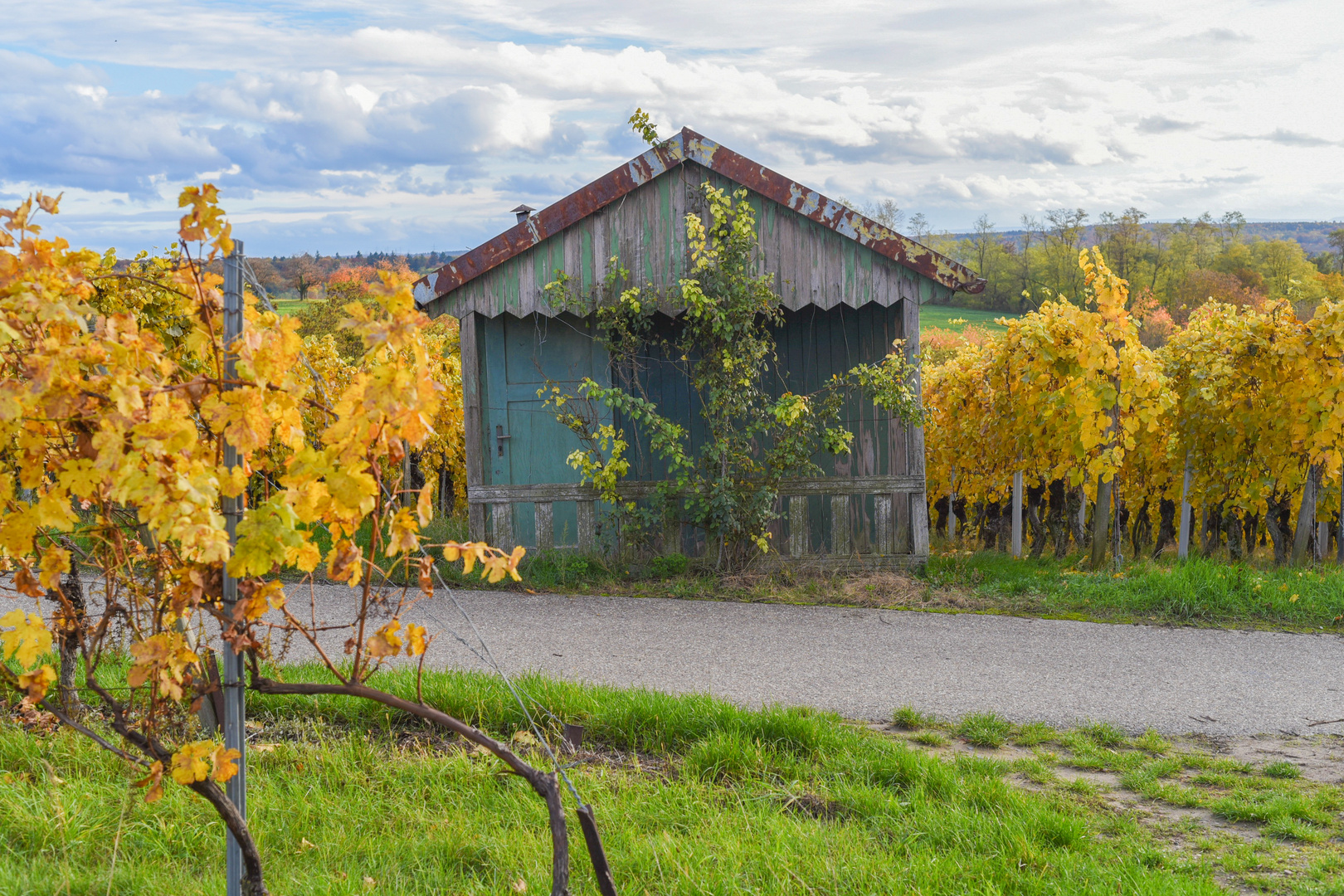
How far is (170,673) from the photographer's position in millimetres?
2459

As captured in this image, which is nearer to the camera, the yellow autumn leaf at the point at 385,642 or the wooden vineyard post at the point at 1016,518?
the yellow autumn leaf at the point at 385,642

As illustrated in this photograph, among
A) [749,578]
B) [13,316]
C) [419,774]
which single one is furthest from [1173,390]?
[13,316]

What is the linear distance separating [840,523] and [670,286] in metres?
2.58

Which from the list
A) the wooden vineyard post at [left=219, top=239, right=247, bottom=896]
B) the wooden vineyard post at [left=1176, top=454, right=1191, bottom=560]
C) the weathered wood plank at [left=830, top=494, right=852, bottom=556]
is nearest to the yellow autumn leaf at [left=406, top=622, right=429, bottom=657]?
the wooden vineyard post at [left=219, top=239, right=247, bottom=896]

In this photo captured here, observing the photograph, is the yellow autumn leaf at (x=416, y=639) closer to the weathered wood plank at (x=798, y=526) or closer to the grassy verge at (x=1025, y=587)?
the grassy verge at (x=1025, y=587)

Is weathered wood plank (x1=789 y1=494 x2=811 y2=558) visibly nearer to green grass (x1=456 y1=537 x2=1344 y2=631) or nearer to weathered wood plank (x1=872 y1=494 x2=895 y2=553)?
green grass (x1=456 y1=537 x2=1344 y2=631)

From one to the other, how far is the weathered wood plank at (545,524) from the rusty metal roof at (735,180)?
2.15m

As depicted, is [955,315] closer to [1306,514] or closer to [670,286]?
[1306,514]

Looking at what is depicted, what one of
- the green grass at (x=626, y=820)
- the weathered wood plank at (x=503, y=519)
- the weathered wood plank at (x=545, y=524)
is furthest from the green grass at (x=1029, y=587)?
the green grass at (x=626, y=820)

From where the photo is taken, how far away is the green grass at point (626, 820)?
3.11 m

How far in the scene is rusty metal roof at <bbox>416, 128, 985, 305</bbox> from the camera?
7.84 m

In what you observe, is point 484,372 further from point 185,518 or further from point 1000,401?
point 185,518

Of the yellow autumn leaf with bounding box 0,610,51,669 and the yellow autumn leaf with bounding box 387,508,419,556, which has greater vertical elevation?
the yellow autumn leaf with bounding box 387,508,419,556

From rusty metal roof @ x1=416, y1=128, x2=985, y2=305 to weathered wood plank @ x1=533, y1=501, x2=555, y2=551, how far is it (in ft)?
7.05
